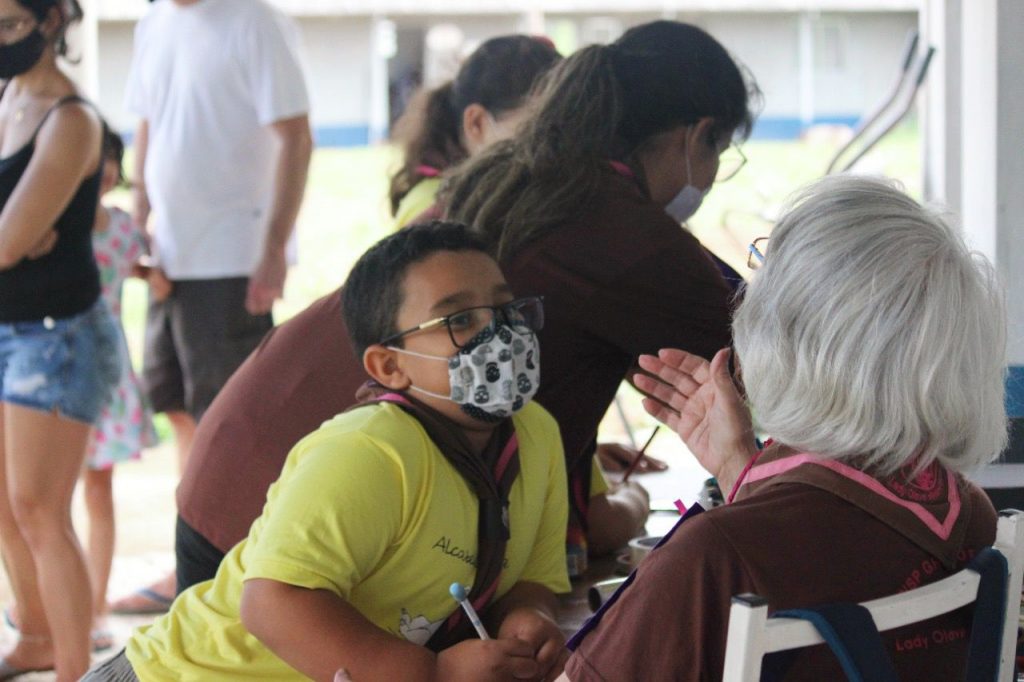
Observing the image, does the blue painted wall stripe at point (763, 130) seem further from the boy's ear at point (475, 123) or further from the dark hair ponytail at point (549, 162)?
the dark hair ponytail at point (549, 162)

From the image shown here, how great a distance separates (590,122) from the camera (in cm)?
217

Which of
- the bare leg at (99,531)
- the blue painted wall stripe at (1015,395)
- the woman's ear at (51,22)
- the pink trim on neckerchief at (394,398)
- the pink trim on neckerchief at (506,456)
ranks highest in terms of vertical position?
the woman's ear at (51,22)

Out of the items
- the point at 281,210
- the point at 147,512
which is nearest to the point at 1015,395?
the point at 281,210

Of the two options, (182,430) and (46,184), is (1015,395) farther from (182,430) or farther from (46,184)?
(182,430)

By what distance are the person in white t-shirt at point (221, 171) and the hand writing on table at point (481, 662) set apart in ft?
8.38

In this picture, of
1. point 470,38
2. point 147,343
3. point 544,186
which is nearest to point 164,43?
point 147,343

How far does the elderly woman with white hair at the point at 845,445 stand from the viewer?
46.4 inches

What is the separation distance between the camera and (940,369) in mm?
1213

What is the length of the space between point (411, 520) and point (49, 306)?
1.90m

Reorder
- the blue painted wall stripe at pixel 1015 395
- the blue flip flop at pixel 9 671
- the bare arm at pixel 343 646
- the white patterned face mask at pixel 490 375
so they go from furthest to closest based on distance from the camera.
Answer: the blue flip flop at pixel 9 671 < the blue painted wall stripe at pixel 1015 395 < the white patterned face mask at pixel 490 375 < the bare arm at pixel 343 646

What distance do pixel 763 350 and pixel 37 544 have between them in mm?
2448

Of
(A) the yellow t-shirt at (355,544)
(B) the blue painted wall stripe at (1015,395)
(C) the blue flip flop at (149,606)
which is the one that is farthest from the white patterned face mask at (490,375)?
(C) the blue flip flop at (149,606)

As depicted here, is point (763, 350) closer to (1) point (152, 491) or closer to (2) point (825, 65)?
(1) point (152, 491)

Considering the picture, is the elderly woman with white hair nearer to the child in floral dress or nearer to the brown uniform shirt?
the brown uniform shirt
